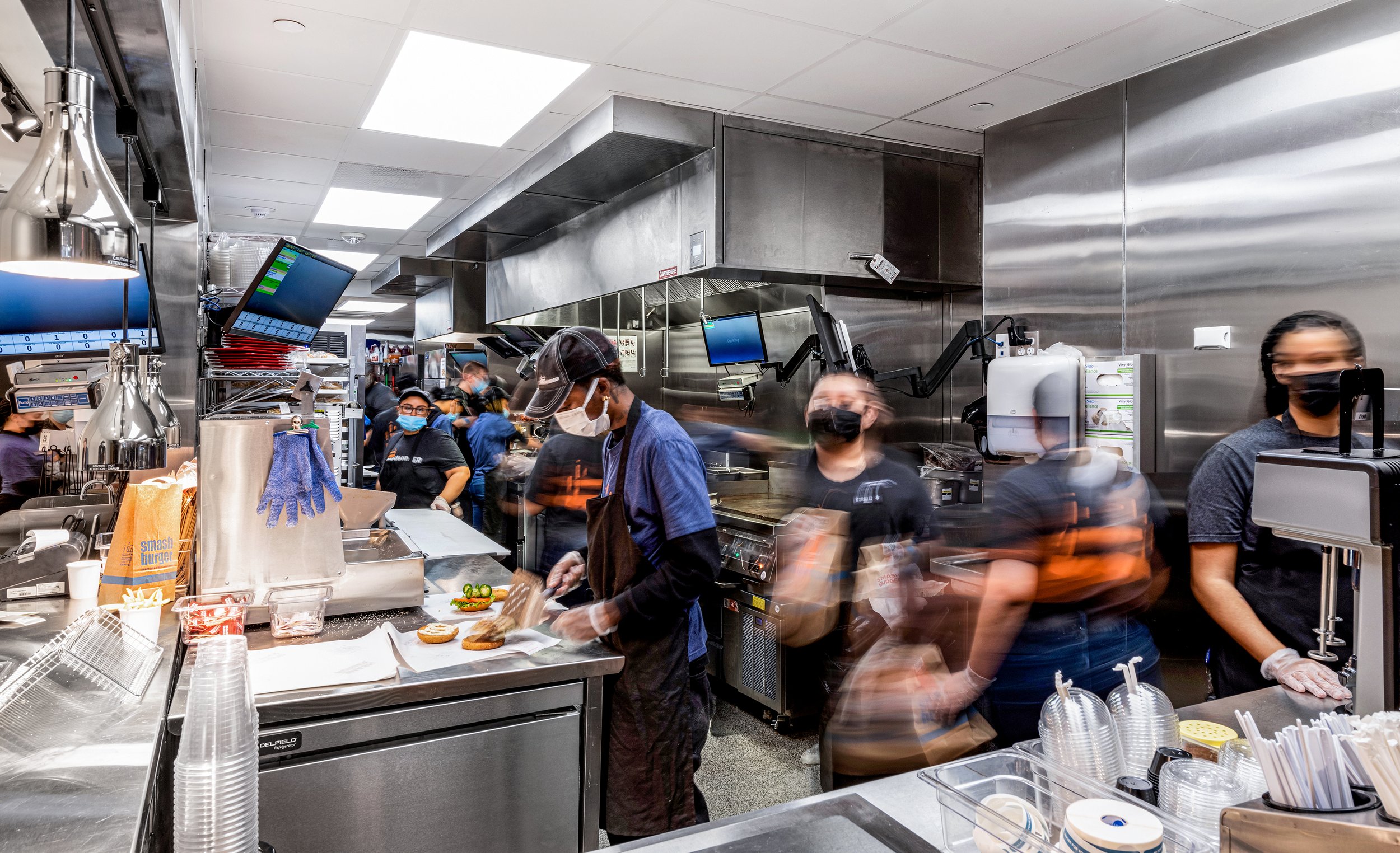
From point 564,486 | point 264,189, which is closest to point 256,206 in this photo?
point 264,189

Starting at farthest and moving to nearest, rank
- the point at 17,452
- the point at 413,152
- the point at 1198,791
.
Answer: the point at 413,152
the point at 17,452
the point at 1198,791

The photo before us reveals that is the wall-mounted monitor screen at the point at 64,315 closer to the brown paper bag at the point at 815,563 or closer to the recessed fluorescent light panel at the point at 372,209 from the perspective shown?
the recessed fluorescent light panel at the point at 372,209

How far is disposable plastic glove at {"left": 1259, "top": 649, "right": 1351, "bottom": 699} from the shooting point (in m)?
1.85

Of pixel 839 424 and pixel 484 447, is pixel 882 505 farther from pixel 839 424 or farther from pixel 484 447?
pixel 484 447

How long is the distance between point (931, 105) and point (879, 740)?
2.92 m

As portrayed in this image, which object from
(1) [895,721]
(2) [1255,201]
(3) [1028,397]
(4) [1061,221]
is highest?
(4) [1061,221]

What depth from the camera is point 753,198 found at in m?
4.05

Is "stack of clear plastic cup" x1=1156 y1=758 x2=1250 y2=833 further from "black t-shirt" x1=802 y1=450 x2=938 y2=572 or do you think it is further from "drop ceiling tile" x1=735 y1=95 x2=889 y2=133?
"drop ceiling tile" x1=735 y1=95 x2=889 y2=133

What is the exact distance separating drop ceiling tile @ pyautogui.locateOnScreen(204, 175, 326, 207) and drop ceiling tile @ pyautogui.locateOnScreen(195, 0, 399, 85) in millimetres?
1948

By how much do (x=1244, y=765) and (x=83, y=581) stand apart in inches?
114

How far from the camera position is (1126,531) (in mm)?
2209

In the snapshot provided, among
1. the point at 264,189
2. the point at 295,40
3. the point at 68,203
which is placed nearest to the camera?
the point at 68,203

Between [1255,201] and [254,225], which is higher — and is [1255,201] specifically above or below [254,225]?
below

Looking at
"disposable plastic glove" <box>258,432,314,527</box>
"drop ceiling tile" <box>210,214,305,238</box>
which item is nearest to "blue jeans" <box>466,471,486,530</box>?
"drop ceiling tile" <box>210,214,305,238</box>
